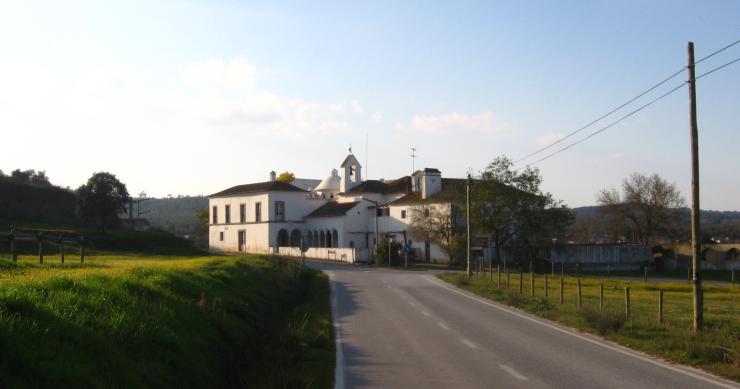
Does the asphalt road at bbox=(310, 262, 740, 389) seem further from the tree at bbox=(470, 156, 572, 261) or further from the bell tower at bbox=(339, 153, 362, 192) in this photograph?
the bell tower at bbox=(339, 153, 362, 192)

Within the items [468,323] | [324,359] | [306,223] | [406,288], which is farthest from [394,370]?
[306,223]

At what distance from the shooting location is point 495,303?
91.1 ft

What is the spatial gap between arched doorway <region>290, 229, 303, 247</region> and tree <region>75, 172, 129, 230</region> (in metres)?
21.7

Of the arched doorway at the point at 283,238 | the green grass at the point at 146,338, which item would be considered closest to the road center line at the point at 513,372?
the green grass at the point at 146,338

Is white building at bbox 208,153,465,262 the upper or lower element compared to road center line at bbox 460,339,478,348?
upper

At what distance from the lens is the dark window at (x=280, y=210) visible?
3580 inches

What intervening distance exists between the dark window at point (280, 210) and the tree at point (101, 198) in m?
19.6

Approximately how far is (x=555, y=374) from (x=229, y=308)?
790 centimetres

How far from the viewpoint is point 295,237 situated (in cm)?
9181

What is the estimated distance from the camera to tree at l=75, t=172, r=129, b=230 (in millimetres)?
74688

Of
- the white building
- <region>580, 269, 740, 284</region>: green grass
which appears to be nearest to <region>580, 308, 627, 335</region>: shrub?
<region>580, 269, 740, 284</region>: green grass

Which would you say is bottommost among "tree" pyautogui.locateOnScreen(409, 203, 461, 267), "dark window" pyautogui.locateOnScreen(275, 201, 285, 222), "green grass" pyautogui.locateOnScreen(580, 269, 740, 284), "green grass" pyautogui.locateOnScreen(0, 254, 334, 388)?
"green grass" pyautogui.locateOnScreen(580, 269, 740, 284)

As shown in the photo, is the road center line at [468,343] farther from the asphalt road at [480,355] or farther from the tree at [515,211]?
the tree at [515,211]

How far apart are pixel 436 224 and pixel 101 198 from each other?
34.0m
